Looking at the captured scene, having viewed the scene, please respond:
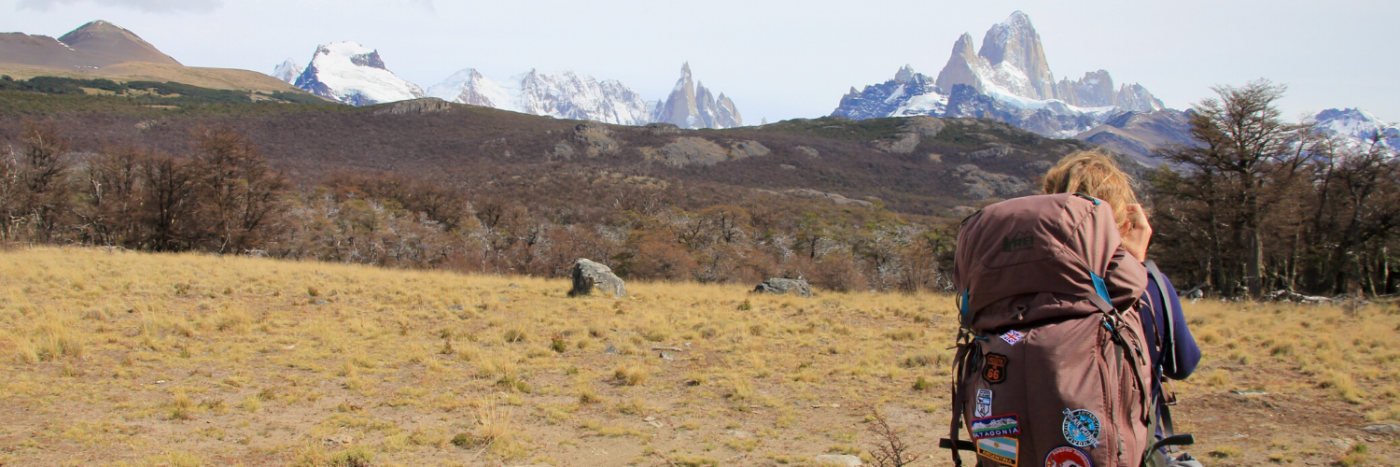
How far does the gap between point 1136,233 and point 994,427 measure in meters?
0.88

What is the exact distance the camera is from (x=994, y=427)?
1801 mm

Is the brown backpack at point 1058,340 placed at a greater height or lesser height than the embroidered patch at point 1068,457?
greater

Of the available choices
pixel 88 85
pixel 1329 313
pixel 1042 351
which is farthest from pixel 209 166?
pixel 88 85

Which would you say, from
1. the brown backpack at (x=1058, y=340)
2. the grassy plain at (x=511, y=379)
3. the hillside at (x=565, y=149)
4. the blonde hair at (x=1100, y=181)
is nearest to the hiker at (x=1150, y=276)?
the blonde hair at (x=1100, y=181)

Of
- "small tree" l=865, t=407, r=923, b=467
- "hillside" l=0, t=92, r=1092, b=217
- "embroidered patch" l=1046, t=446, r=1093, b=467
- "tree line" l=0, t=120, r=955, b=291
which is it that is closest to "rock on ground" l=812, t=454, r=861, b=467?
"small tree" l=865, t=407, r=923, b=467

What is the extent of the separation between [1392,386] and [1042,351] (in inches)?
379

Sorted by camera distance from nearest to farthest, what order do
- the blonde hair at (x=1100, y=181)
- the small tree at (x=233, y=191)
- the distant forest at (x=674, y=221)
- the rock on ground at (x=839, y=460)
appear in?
1. the blonde hair at (x=1100, y=181)
2. the rock on ground at (x=839, y=460)
3. the distant forest at (x=674, y=221)
4. the small tree at (x=233, y=191)

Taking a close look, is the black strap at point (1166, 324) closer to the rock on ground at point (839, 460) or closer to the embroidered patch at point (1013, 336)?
the embroidered patch at point (1013, 336)

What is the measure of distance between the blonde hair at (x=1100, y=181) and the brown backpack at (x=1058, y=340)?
11.1 inches

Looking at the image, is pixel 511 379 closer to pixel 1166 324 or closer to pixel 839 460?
pixel 839 460

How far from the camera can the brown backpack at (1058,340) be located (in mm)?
1681

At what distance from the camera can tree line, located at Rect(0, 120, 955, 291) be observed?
979 inches

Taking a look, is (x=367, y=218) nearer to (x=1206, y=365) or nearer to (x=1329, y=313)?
(x=1206, y=365)

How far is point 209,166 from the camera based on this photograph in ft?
79.5
